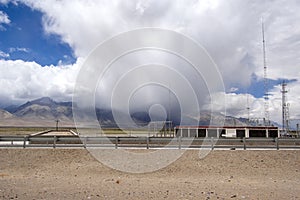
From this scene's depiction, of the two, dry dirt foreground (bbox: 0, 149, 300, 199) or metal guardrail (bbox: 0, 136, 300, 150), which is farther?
metal guardrail (bbox: 0, 136, 300, 150)

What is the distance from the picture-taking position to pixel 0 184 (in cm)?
1598

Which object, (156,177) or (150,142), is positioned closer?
(156,177)

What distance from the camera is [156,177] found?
748 inches

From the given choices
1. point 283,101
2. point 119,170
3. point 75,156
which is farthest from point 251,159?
point 283,101

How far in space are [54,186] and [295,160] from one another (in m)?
15.6

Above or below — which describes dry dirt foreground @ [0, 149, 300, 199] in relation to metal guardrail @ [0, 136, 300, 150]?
below

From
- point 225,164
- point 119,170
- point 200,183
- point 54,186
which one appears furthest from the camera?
point 225,164

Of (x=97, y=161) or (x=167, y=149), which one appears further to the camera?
(x=167, y=149)

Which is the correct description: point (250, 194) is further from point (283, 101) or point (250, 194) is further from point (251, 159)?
point (283, 101)

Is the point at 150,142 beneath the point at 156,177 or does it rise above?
above

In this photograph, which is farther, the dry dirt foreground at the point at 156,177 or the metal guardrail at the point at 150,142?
the metal guardrail at the point at 150,142

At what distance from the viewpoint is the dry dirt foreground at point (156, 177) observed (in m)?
14.0

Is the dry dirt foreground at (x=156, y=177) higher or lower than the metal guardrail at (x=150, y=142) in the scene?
lower

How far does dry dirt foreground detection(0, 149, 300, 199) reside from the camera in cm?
1398
